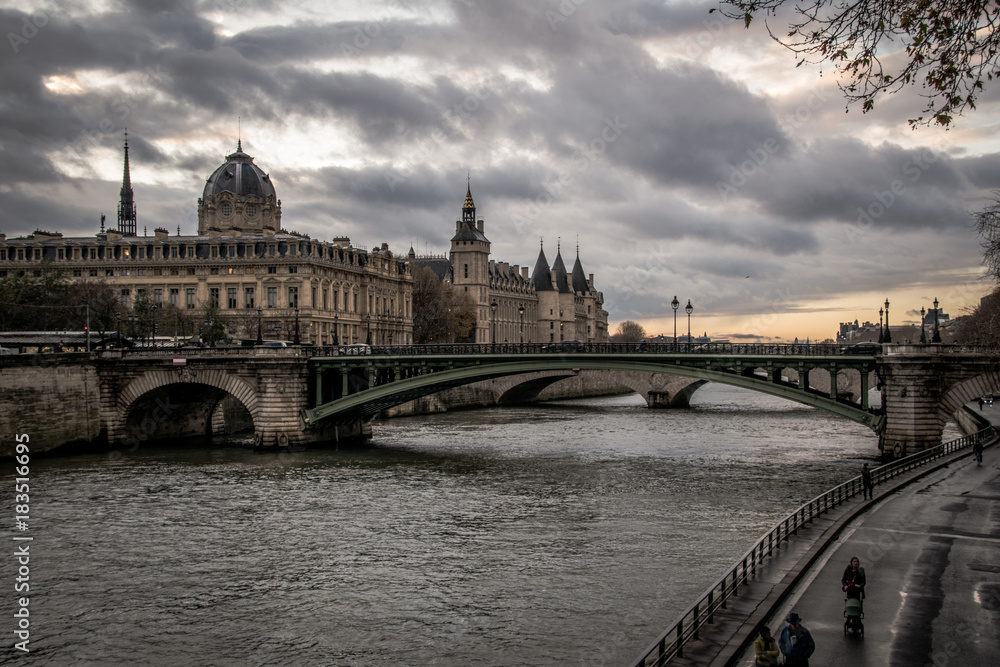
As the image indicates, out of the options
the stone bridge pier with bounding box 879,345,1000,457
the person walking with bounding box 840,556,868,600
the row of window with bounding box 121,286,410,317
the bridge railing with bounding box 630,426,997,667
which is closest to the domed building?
the row of window with bounding box 121,286,410,317

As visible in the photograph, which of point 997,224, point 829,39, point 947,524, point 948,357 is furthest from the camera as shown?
point 948,357

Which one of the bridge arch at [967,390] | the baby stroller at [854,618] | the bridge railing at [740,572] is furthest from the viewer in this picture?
the bridge arch at [967,390]

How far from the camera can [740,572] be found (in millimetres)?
21359

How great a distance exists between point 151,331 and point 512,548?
61687 mm

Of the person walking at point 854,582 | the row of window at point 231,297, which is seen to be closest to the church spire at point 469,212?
the row of window at point 231,297

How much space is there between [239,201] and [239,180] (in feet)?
8.83

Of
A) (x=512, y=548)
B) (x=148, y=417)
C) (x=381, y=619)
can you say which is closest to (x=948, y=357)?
(x=512, y=548)

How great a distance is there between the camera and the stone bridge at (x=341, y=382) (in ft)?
140

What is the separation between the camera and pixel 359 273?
329 feet

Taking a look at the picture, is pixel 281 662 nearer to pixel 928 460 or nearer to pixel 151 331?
pixel 928 460

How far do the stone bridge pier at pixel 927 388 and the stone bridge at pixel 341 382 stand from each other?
44mm

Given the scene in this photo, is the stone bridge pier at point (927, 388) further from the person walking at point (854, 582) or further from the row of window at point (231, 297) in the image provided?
the row of window at point (231, 297)

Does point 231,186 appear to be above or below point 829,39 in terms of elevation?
above

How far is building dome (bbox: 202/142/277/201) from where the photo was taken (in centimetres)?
10200
